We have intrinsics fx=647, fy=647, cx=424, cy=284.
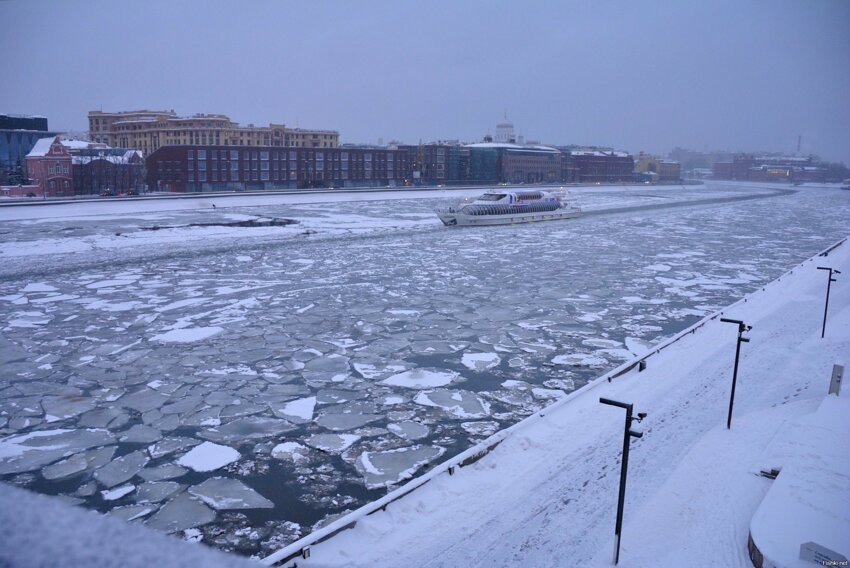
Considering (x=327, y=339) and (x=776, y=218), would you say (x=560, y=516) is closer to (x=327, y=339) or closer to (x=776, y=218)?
(x=327, y=339)

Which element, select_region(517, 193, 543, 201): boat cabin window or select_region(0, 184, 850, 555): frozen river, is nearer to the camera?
select_region(0, 184, 850, 555): frozen river

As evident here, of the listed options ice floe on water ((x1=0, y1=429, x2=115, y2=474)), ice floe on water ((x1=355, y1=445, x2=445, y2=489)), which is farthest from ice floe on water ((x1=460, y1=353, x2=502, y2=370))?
ice floe on water ((x1=0, y1=429, x2=115, y2=474))

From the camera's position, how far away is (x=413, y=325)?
13812 millimetres

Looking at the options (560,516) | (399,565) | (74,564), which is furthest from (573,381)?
(74,564)

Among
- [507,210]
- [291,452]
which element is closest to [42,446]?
[291,452]

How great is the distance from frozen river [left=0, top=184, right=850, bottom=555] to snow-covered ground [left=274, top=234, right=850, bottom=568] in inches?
29.7

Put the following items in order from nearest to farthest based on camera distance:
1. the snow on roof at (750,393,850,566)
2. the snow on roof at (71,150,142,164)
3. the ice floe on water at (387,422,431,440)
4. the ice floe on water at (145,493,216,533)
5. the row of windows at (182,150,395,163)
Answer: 1. the snow on roof at (750,393,850,566)
2. the ice floe on water at (145,493,216,533)
3. the ice floe on water at (387,422,431,440)
4. the snow on roof at (71,150,142,164)
5. the row of windows at (182,150,395,163)

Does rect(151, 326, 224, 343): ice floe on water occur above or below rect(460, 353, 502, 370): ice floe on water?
above

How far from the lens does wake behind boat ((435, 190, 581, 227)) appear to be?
39562 mm

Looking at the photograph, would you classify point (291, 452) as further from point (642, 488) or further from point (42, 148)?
point (42, 148)

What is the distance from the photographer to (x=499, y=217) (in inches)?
1655

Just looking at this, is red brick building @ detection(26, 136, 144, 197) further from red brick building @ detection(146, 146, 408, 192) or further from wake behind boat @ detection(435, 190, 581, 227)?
wake behind boat @ detection(435, 190, 581, 227)

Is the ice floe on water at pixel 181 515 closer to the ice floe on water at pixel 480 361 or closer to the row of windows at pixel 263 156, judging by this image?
the ice floe on water at pixel 480 361

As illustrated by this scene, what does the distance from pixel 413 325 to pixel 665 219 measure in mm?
37533
